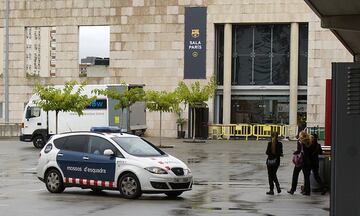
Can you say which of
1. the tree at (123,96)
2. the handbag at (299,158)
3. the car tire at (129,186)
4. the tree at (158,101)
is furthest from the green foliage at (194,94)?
the car tire at (129,186)

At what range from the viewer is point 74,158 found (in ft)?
59.0

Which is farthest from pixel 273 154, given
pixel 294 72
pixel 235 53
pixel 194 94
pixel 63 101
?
pixel 235 53

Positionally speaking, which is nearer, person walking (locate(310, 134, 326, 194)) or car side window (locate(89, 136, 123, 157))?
car side window (locate(89, 136, 123, 157))

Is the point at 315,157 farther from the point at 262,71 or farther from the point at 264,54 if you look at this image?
the point at 264,54

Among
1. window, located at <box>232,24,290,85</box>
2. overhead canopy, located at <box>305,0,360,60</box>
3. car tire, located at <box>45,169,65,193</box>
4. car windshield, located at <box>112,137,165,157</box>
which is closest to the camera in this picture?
overhead canopy, located at <box>305,0,360,60</box>

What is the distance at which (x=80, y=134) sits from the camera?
18344 mm

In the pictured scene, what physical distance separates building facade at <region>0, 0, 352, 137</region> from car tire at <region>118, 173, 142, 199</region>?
33.8 metres

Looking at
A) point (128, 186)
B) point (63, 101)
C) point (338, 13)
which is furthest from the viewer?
point (63, 101)

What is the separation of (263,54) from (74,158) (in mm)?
35139

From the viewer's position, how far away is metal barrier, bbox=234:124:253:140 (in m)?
49.3

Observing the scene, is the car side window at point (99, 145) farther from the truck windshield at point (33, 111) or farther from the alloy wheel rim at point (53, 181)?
the truck windshield at point (33, 111)

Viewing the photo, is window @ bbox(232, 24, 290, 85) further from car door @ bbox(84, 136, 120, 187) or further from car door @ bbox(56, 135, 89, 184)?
car door @ bbox(84, 136, 120, 187)

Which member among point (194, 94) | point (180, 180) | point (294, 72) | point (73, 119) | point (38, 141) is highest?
point (294, 72)

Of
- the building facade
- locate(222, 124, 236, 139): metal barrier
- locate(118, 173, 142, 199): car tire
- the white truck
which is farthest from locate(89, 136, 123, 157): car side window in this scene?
the building facade
